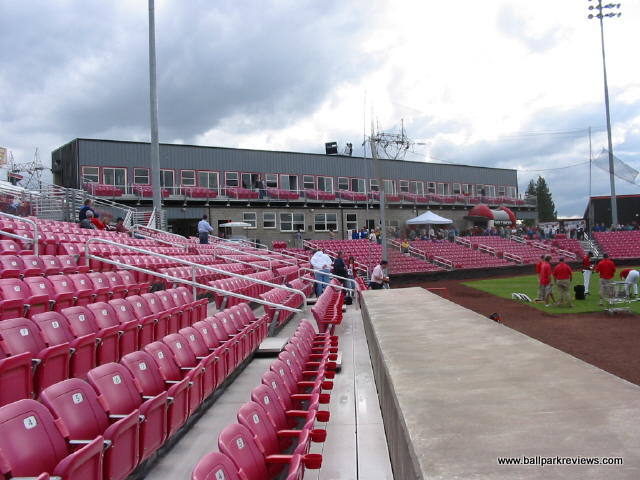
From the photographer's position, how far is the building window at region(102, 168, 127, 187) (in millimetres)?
29359

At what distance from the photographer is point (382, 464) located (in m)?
3.73

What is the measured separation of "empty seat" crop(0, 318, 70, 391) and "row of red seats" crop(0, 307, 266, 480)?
2.09 feet

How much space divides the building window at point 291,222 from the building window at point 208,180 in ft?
15.6

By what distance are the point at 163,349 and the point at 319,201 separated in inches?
1208

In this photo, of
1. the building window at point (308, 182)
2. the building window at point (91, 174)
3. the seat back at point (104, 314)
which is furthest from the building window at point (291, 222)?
the seat back at point (104, 314)

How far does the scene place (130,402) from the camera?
134 inches

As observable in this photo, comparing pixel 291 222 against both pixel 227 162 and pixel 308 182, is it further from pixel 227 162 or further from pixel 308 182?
pixel 227 162

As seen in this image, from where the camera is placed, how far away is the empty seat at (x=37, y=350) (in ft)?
12.5

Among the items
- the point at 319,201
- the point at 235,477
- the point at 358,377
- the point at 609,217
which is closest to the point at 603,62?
the point at 609,217

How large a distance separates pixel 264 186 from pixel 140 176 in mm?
7814

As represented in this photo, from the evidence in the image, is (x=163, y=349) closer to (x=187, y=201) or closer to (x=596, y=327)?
(x=596, y=327)

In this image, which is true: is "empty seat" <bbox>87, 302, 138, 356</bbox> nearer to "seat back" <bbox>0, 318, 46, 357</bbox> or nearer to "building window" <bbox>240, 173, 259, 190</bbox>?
"seat back" <bbox>0, 318, 46, 357</bbox>

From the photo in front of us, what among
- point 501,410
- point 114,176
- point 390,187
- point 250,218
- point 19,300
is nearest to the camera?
point 501,410

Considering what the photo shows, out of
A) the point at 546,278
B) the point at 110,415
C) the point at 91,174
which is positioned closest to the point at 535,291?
the point at 546,278
